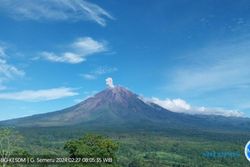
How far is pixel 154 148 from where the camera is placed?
187 m

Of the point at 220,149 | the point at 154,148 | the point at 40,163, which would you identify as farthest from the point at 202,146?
the point at 40,163

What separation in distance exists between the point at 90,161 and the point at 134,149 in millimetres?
126877

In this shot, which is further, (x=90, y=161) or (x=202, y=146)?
(x=202, y=146)

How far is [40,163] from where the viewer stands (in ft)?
203

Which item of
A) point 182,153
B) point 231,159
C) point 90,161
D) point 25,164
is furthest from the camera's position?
point 182,153

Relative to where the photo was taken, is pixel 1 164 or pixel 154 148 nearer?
pixel 1 164

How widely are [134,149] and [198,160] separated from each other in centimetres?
3570

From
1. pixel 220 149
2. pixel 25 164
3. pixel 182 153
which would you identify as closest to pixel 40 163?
pixel 25 164

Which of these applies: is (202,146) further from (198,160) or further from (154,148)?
(198,160)

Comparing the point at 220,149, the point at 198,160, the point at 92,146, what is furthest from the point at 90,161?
the point at 220,149

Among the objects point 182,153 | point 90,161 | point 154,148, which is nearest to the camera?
point 90,161

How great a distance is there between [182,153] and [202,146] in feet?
68.9

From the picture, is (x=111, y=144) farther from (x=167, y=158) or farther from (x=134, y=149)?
(x=134, y=149)

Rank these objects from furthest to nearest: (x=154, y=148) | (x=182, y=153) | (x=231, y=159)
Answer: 1. (x=154, y=148)
2. (x=182, y=153)
3. (x=231, y=159)
